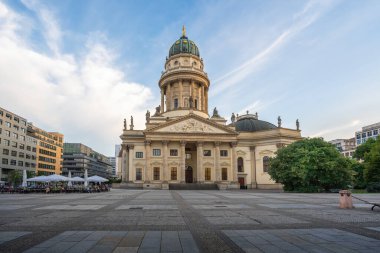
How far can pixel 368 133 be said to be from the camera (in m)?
120

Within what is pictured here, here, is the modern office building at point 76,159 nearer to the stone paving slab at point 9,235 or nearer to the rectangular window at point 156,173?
the rectangular window at point 156,173

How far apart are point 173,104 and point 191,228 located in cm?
6098

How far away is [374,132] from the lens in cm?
11688

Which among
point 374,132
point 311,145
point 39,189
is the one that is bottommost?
point 39,189

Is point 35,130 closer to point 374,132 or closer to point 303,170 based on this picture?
point 303,170

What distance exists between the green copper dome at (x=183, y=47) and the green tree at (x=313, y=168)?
4296 centimetres

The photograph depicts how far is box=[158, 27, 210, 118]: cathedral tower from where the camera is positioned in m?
69.6

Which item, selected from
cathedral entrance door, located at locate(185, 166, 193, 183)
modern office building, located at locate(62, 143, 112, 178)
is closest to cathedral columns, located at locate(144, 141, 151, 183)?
cathedral entrance door, located at locate(185, 166, 193, 183)

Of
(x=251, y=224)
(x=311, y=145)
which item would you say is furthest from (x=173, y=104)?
(x=251, y=224)

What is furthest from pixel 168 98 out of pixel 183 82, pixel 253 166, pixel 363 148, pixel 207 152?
pixel 363 148

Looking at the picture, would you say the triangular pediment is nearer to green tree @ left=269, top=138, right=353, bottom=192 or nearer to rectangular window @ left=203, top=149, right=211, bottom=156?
rectangular window @ left=203, top=149, right=211, bottom=156

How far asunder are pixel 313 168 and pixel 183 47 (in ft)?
161

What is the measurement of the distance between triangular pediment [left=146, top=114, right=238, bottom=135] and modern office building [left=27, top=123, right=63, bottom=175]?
68063 mm

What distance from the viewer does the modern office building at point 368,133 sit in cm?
11596
